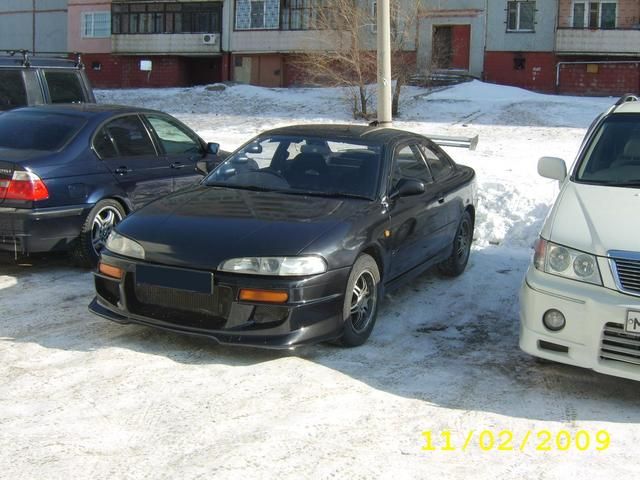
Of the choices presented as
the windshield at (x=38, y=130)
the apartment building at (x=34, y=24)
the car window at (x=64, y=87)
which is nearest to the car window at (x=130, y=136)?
the windshield at (x=38, y=130)

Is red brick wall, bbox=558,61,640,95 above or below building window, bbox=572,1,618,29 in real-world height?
below

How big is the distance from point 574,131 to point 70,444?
18.4 m

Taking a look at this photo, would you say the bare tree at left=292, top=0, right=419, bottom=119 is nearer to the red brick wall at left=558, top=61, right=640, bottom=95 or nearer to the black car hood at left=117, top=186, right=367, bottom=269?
the red brick wall at left=558, top=61, right=640, bottom=95

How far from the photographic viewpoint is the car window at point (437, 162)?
7012mm

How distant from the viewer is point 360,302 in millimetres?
5383

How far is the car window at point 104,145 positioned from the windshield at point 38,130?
19 centimetres

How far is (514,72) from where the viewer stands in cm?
3344

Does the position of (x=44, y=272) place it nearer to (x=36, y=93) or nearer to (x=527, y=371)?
(x=36, y=93)

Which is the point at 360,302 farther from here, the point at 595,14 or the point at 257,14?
the point at 257,14

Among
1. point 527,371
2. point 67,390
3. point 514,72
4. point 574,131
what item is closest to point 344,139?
point 527,371

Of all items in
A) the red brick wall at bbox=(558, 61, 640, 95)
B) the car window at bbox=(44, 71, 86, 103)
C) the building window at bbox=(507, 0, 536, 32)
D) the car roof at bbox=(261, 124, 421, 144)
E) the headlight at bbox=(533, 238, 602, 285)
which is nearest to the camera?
the headlight at bbox=(533, 238, 602, 285)

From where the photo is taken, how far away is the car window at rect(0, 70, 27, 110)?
938 cm
